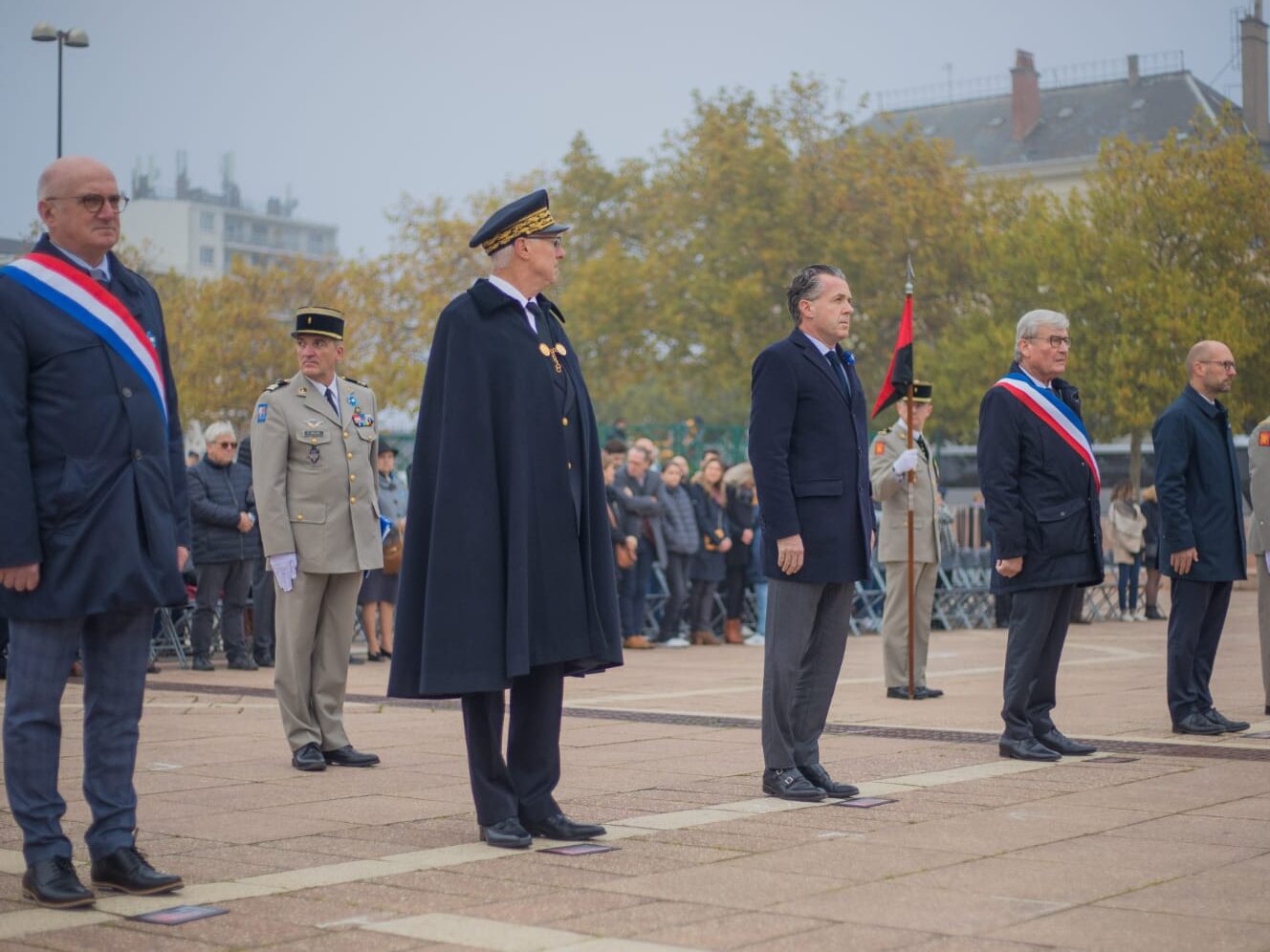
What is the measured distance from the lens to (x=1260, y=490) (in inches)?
448

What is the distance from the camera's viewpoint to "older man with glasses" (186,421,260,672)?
1587 centimetres

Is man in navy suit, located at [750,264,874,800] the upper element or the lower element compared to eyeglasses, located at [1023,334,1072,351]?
lower

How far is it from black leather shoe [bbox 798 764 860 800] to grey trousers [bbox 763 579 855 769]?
0.15 feet

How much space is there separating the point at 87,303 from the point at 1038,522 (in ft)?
16.7

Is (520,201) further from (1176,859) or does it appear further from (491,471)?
(1176,859)

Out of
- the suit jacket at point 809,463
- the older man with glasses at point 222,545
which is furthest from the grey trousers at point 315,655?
the older man with glasses at point 222,545

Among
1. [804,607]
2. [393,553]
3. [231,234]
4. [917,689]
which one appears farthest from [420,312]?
[231,234]

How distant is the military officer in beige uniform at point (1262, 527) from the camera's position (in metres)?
11.2

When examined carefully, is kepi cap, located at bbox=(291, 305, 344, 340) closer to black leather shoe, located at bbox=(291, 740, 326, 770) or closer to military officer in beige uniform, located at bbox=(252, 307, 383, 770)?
military officer in beige uniform, located at bbox=(252, 307, 383, 770)

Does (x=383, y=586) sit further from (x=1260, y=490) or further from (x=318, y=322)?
(x=1260, y=490)

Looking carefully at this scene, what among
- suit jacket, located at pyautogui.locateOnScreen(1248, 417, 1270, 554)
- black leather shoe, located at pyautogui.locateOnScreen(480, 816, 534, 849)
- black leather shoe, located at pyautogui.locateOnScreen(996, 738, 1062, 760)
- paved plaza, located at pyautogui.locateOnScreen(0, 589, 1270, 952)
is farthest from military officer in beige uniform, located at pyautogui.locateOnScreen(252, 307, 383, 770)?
suit jacket, located at pyautogui.locateOnScreen(1248, 417, 1270, 554)

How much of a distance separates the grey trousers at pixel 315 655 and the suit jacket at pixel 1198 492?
450 cm

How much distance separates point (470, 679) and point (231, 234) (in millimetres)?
150673

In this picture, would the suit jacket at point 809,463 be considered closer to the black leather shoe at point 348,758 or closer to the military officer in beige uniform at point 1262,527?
the black leather shoe at point 348,758
